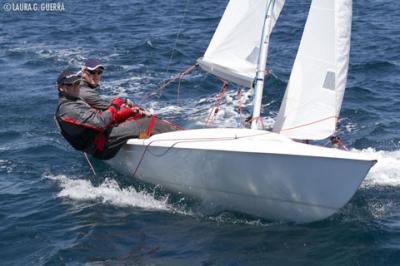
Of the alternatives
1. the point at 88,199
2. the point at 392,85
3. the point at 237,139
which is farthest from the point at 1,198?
the point at 392,85

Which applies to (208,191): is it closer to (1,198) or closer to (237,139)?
(237,139)

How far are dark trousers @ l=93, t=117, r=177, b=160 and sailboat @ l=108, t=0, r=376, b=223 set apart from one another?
0.10 meters

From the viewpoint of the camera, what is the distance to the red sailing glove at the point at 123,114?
860 centimetres

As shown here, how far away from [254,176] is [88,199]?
2.14m

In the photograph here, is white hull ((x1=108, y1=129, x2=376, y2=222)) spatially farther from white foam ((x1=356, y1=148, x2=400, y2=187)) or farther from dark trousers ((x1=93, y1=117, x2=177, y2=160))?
white foam ((x1=356, y1=148, x2=400, y2=187))

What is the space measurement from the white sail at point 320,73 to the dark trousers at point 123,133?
1690 mm

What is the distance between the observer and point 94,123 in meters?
8.12

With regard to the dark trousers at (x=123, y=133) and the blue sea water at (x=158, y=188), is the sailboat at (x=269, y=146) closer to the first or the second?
the dark trousers at (x=123, y=133)

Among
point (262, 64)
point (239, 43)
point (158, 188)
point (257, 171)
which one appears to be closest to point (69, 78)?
point (158, 188)

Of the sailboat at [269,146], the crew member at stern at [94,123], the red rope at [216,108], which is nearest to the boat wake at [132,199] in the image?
the sailboat at [269,146]

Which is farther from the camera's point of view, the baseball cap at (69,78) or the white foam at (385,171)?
the white foam at (385,171)

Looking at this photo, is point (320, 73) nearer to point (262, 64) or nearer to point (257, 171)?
point (262, 64)

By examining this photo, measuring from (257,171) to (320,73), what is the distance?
54.3 inches

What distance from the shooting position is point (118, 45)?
16.1 meters
